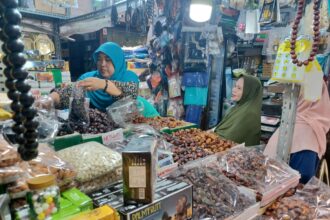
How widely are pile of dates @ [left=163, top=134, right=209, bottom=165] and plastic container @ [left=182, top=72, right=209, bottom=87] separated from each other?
2076mm

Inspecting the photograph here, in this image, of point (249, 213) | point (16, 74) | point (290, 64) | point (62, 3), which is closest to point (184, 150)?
point (249, 213)

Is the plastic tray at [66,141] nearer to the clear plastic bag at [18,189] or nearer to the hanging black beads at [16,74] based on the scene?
the clear plastic bag at [18,189]

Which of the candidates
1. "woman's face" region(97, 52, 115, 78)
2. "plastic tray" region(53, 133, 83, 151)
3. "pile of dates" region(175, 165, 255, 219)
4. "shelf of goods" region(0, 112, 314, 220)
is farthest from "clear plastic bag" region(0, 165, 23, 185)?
"woman's face" region(97, 52, 115, 78)

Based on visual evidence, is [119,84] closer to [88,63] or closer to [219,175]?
[219,175]

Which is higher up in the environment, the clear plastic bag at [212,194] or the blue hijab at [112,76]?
the blue hijab at [112,76]

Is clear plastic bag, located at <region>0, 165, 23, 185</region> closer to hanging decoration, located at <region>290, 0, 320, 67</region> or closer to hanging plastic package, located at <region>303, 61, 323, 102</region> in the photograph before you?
hanging decoration, located at <region>290, 0, 320, 67</region>

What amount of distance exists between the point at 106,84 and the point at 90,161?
77 centimetres

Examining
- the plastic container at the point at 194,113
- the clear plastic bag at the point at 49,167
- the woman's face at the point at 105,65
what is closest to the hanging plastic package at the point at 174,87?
the plastic container at the point at 194,113

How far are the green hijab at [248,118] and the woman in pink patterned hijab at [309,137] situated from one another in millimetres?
644

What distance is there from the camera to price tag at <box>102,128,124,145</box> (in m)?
1.16

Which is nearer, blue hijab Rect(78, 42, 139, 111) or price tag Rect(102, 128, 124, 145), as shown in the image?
price tag Rect(102, 128, 124, 145)

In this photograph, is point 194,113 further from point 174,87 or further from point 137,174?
point 137,174

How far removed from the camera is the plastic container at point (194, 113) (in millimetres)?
3539

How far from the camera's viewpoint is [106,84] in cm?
151
